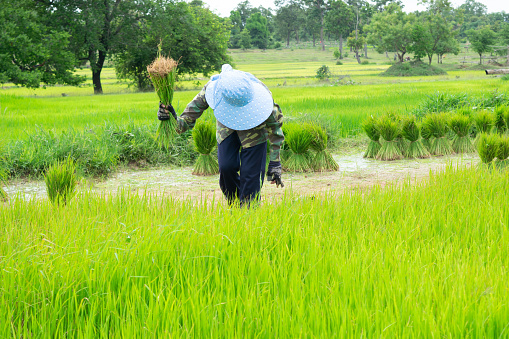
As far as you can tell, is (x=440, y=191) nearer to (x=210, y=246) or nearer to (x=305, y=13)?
(x=210, y=246)

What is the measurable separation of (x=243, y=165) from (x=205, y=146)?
2.45 metres

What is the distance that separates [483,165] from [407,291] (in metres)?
3.37

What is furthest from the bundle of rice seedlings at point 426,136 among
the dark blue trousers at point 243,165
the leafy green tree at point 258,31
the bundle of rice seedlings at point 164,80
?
the leafy green tree at point 258,31

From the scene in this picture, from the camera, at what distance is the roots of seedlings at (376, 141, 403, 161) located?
676cm

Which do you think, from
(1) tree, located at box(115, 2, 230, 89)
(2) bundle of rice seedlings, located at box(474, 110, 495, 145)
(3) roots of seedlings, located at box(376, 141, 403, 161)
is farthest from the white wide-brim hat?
(1) tree, located at box(115, 2, 230, 89)

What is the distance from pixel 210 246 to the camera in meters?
2.30

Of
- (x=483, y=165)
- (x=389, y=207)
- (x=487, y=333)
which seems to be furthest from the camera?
(x=483, y=165)

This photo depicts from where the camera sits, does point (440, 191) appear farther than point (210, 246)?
Yes

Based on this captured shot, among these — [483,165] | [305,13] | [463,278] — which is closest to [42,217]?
[463,278]

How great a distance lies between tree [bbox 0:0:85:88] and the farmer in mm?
16652

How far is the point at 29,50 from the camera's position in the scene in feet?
60.2

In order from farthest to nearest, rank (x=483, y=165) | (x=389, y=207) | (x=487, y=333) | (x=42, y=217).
Result: (x=483, y=165)
(x=389, y=207)
(x=42, y=217)
(x=487, y=333)

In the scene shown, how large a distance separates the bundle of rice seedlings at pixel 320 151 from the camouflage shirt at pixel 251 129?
2.27 m

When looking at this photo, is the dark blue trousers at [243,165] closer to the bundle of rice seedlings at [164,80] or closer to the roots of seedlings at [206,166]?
the bundle of rice seedlings at [164,80]
